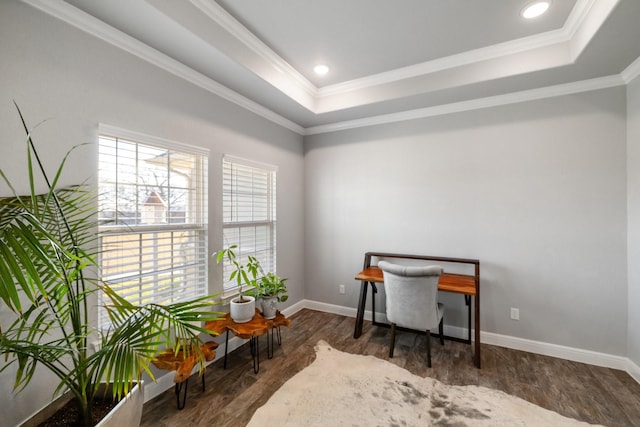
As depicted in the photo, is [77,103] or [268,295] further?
[268,295]

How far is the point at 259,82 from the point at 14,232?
6.83ft

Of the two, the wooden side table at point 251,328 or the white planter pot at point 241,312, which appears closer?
the wooden side table at point 251,328

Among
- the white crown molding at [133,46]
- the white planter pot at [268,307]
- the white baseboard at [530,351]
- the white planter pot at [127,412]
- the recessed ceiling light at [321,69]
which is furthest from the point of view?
the recessed ceiling light at [321,69]

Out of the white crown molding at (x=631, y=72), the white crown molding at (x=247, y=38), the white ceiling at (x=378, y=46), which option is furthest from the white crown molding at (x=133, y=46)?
the white crown molding at (x=631, y=72)

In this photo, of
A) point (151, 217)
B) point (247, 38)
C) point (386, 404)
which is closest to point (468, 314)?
point (386, 404)

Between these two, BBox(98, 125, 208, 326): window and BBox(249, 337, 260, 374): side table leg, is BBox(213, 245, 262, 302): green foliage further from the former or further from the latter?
BBox(249, 337, 260, 374): side table leg

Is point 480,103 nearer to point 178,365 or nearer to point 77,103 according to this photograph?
point 77,103

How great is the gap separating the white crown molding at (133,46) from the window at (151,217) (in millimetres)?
595

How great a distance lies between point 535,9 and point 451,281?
230 centimetres

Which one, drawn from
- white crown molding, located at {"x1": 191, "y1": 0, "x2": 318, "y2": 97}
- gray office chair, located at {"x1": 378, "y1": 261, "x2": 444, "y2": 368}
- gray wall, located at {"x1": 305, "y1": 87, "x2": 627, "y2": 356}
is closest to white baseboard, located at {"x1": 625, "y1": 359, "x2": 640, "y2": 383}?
gray wall, located at {"x1": 305, "y1": 87, "x2": 627, "y2": 356}

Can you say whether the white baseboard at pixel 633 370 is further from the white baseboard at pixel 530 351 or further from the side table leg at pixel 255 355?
the side table leg at pixel 255 355

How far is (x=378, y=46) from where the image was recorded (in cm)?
239

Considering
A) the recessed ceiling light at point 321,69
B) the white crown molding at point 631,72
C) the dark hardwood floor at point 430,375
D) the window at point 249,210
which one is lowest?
the dark hardwood floor at point 430,375

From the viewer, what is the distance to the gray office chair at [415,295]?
236 centimetres
